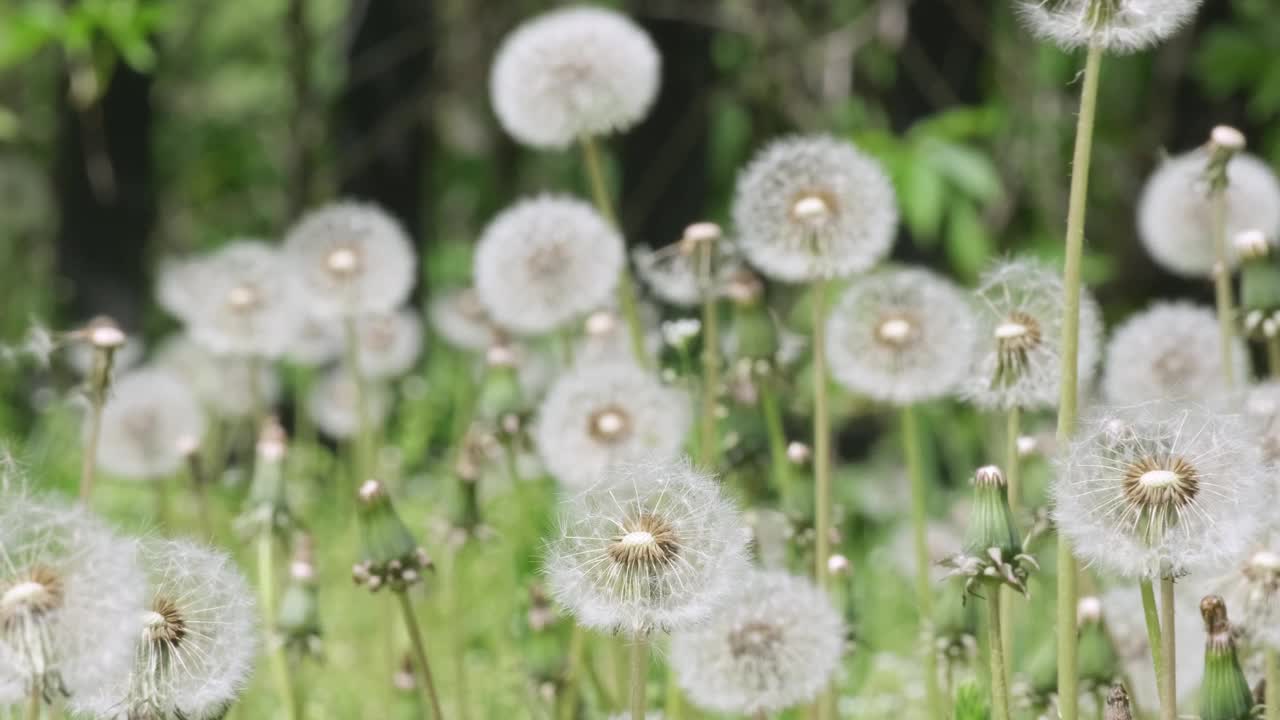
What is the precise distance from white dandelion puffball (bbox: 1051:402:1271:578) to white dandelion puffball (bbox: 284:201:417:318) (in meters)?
1.72

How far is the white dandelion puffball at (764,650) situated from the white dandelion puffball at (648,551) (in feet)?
1.12

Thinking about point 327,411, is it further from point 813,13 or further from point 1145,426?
point 1145,426

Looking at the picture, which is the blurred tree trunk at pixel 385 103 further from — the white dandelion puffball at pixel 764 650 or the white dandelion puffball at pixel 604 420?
the white dandelion puffball at pixel 764 650

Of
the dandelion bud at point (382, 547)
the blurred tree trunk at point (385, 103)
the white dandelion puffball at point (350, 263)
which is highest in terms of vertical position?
the blurred tree trunk at point (385, 103)

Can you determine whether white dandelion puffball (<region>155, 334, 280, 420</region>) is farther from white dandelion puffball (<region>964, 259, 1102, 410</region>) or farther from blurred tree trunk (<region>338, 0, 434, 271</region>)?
Answer: white dandelion puffball (<region>964, 259, 1102, 410</region>)

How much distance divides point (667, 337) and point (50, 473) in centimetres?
185

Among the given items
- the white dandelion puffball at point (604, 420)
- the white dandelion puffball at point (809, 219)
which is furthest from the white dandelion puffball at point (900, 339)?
the white dandelion puffball at point (604, 420)

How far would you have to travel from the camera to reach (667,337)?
1900 mm

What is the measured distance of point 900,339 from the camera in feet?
6.75

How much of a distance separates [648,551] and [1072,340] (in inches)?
16.7

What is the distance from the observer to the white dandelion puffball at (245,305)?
2926mm

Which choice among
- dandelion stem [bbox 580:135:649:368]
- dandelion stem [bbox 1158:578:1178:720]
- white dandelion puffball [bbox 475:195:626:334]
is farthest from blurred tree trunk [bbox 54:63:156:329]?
dandelion stem [bbox 1158:578:1178:720]

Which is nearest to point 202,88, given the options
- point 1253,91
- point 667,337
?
point 1253,91

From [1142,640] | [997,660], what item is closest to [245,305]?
[1142,640]
